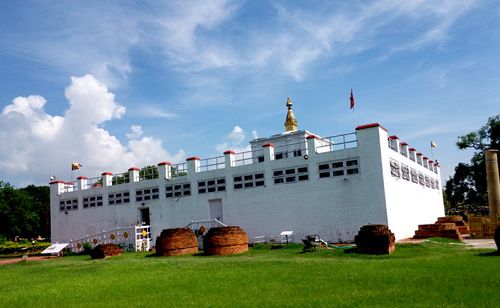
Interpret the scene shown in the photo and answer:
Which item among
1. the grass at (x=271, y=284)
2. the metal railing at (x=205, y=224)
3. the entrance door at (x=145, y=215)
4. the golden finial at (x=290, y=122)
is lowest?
the grass at (x=271, y=284)

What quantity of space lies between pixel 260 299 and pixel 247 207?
63.3 ft

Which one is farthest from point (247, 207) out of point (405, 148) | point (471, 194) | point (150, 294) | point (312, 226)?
point (471, 194)

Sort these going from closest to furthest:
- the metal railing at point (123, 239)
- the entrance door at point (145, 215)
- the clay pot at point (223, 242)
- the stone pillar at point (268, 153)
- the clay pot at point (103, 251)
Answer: the clay pot at point (223, 242) < the clay pot at point (103, 251) < the stone pillar at point (268, 153) < the metal railing at point (123, 239) < the entrance door at point (145, 215)

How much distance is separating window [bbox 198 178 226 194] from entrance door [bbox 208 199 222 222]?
0.74m

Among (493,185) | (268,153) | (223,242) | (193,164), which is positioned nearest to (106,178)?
(193,164)

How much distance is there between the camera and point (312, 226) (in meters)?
27.0

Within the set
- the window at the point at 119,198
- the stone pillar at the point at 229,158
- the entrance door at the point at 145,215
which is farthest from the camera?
the window at the point at 119,198

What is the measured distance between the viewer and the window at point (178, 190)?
31.7m

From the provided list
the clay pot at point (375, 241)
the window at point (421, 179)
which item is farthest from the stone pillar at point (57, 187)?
the window at point (421, 179)

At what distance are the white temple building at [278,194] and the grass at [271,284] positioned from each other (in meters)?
8.06

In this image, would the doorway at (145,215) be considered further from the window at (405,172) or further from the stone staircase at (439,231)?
the stone staircase at (439,231)

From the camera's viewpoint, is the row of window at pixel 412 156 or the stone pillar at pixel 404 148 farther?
the stone pillar at pixel 404 148

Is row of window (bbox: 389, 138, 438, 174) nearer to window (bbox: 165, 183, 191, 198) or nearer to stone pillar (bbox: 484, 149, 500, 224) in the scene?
stone pillar (bbox: 484, 149, 500, 224)

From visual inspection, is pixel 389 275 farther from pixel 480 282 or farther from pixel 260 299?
pixel 260 299
